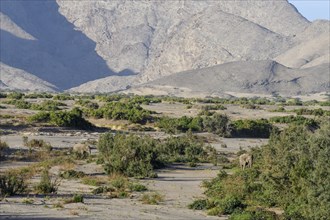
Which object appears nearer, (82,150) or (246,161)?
(246,161)

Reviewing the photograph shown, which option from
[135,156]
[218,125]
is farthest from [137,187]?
[218,125]

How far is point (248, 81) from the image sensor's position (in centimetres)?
17200

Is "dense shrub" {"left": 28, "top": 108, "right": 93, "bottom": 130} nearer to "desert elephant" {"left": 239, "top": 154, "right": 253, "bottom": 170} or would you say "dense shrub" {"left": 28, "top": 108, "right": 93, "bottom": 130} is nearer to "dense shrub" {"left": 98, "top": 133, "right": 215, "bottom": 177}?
"dense shrub" {"left": 98, "top": 133, "right": 215, "bottom": 177}

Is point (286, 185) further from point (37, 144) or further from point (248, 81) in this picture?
point (248, 81)

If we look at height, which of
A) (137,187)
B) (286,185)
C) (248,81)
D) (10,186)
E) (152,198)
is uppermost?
A: (248,81)

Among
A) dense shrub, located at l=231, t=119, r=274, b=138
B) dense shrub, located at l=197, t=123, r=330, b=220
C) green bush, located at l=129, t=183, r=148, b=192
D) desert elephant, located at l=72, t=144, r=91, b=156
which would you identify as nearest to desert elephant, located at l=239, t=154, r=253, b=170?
dense shrub, located at l=197, t=123, r=330, b=220

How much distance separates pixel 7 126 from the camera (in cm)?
4538

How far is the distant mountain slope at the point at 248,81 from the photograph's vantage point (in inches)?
6585

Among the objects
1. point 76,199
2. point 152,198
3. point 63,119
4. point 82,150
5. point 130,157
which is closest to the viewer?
point 76,199

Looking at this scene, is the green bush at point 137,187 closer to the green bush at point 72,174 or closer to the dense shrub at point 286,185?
the dense shrub at point 286,185

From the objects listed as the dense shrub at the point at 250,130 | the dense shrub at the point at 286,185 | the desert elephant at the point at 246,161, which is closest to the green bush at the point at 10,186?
the dense shrub at the point at 286,185

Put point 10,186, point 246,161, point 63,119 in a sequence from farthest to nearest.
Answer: point 63,119
point 246,161
point 10,186

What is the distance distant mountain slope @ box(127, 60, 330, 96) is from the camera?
16725cm

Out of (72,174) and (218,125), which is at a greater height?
(218,125)
